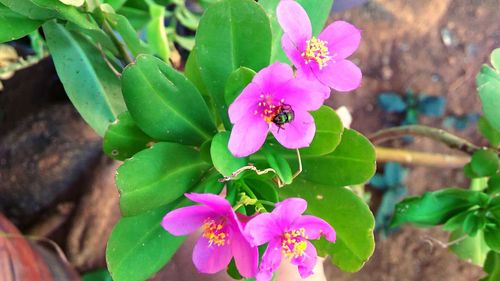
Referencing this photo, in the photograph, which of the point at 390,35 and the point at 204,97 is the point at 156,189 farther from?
the point at 390,35

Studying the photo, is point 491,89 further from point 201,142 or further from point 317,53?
point 201,142

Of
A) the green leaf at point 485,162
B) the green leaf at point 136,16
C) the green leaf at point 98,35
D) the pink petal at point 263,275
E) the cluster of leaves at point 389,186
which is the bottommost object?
the cluster of leaves at point 389,186

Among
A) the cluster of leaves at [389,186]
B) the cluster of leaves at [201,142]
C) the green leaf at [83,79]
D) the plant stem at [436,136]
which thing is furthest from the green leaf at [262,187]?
the cluster of leaves at [389,186]

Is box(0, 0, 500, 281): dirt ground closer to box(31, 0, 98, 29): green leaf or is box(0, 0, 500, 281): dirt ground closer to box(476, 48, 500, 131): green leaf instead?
box(476, 48, 500, 131): green leaf

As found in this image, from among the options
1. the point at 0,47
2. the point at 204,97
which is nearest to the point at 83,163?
the point at 0,47

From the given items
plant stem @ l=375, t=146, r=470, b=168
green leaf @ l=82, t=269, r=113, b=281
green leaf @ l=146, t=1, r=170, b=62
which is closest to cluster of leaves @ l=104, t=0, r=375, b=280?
green leaf @ l=146, t=1, r=170, b=62

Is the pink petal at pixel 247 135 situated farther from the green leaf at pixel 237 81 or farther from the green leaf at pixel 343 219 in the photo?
the green leaf at pixel 343 219
